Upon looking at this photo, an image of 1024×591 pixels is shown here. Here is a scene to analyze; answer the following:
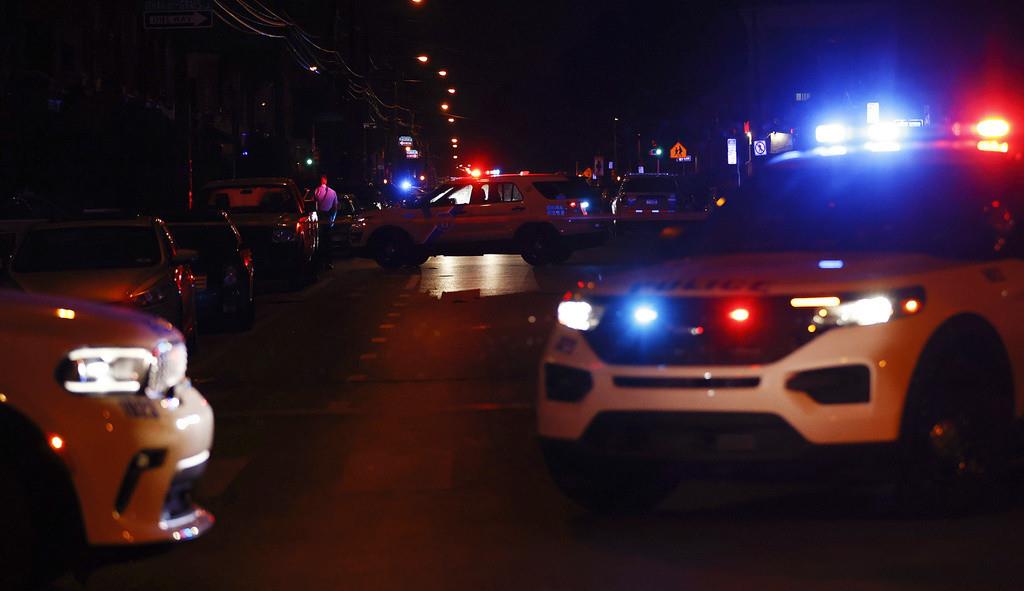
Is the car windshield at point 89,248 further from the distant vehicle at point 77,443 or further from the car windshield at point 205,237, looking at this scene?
the distant vehicle at point 77,443

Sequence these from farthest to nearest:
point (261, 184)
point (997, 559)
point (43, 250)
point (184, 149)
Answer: point (184, 149)
point (261, 184)
point (43, 250)
point (997, 559)

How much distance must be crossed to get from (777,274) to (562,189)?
1016 inches

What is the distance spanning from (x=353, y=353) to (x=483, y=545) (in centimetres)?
898

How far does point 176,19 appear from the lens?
25.6m

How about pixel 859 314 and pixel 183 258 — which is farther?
pixel 183 258

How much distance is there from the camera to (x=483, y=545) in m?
7.42

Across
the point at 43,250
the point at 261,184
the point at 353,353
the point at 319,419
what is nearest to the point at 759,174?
the point at 319,419

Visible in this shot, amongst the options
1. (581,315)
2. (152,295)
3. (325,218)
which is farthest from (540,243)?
(581,315)

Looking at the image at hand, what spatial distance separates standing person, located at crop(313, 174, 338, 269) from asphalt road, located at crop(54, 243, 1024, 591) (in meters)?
16.1

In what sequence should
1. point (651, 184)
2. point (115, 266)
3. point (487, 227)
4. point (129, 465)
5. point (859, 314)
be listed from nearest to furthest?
point (129, 465) < point (859, 314) < point (115, 266) < point (487, 227) < point (651, 184)

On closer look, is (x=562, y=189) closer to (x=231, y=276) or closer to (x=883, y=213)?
(x=231, y=276)

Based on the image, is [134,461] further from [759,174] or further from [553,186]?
[553,186]

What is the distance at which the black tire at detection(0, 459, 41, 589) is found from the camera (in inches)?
226

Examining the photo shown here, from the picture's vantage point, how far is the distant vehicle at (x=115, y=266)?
48.1 ft
